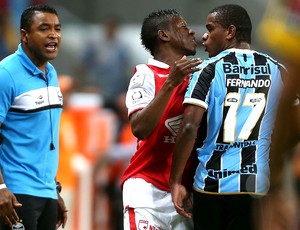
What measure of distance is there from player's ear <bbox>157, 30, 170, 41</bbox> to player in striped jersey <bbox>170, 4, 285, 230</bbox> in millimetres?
511

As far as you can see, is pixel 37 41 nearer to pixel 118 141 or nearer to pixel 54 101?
→ pixel 54 101

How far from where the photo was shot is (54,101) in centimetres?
628

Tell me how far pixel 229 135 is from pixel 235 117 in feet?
0.38

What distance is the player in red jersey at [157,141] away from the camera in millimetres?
5781

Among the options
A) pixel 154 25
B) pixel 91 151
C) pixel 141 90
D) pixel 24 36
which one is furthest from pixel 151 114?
pixel 91 151

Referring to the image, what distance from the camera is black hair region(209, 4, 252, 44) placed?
18.7ft

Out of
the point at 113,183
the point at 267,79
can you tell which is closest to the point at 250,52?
the point at 267,79

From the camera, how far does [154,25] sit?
6.07 meters

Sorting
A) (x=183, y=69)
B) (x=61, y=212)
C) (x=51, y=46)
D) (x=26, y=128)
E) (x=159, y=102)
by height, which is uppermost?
(x=51, y=46)

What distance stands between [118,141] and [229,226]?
5.35 meters

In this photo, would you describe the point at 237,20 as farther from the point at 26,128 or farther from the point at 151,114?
the point at 26,128

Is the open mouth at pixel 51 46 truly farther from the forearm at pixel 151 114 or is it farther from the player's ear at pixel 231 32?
Answer: the player's ear at pixel 231 32

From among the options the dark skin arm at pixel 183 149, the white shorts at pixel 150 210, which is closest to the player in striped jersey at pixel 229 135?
the dark skin arm at pixel 183 149

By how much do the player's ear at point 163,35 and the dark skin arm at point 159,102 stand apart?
0.63 meters
